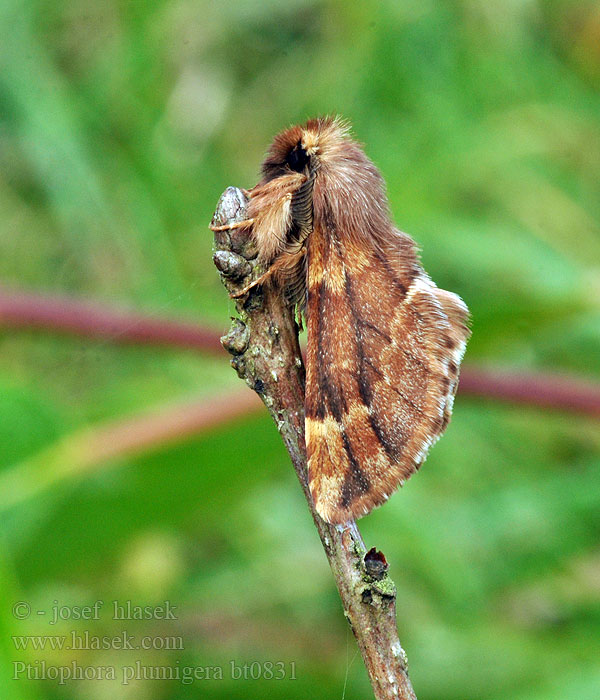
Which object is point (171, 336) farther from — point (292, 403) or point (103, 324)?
point (292, 403)

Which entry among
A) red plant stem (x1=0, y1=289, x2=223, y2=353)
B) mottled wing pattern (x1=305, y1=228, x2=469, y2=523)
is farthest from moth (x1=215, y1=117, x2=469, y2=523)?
red plant stem (x1=0, y1=289, x2=223, y2=353)

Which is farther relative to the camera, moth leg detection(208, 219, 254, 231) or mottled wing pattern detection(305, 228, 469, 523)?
moth leg detection(208, 219, 254, 231)

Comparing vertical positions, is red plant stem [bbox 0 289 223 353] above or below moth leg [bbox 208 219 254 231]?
above

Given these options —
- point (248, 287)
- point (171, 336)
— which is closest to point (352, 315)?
point (248, 287)

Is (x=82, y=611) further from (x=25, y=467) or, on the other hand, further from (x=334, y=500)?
(x=334, y=500)

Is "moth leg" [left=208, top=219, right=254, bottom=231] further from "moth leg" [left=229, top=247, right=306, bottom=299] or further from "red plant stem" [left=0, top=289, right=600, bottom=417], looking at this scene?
"red plant stem" [left=0, top=289, right=600, bottom=417]

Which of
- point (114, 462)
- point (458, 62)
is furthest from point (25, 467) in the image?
point (458, 62)

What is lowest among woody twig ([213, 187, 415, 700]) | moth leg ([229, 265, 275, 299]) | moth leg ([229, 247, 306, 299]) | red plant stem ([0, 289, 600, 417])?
woody twig ([213, 187, 415, 700])
